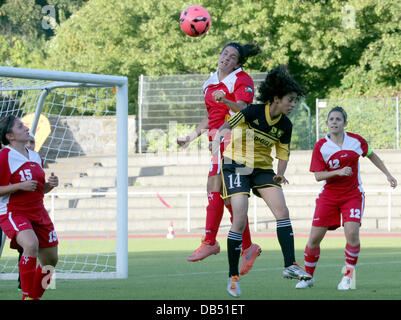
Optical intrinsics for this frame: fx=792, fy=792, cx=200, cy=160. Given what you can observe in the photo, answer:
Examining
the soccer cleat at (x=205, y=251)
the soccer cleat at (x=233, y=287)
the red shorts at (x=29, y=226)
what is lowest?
the soccer cleat at (x=233, y=287)

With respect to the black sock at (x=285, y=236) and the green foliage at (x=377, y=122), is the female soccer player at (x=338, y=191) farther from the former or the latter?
the green foliage at (x=377, y=122)

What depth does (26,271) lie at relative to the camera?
743 cm

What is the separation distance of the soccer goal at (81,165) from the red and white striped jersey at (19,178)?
1709 mm

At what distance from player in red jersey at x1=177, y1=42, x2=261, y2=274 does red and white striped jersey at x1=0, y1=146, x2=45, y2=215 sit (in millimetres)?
1839

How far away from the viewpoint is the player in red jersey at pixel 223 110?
9172 mm

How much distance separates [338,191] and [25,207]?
3.45 meters

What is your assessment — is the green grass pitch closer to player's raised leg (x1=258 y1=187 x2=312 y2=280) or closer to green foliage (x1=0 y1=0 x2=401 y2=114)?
player's raised leg (x1=258 y1=187 x2=312 y2=280)

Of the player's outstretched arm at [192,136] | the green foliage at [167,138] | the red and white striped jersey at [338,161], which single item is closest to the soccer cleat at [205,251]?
the player's outstretched arm at [192,136]

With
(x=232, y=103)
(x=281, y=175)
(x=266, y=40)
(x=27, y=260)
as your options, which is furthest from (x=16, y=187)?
(x=266, y=40)

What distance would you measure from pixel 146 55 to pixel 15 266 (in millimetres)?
20492

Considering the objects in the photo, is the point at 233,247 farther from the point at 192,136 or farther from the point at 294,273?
the point at 192,136

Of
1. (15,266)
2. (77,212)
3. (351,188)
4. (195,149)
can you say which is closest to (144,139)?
(195,149)

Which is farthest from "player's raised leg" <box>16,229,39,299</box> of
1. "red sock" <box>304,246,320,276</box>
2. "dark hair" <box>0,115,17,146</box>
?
"red sock" <box>304,246,320,276</box>
